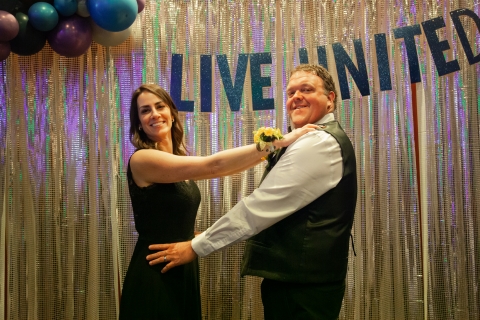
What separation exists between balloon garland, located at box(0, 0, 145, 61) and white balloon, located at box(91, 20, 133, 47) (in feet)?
0.09

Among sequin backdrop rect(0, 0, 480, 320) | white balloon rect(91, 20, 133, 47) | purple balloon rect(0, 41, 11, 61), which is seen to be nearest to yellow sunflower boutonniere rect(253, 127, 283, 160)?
sequin backdrop rect(0, 0, 480, 320)

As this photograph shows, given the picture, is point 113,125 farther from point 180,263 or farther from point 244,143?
point 180,263

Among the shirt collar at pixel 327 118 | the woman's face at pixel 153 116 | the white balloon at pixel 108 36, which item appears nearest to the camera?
the shirt collar at pixel 327 118

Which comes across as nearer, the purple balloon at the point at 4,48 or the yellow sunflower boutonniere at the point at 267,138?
the yellow sunflower boutonniere at the point at 267,138

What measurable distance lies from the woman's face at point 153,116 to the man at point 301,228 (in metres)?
0.62

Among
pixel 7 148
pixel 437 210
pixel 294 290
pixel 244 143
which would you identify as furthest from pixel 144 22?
pixel 437 210

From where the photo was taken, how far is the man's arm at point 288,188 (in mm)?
2039

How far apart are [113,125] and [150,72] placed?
43cm

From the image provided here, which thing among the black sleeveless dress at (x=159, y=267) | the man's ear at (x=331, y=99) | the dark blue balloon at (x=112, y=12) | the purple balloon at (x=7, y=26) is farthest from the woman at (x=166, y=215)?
the purple balloon at (x=7, y=26)

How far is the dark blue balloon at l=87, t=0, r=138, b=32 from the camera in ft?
8.61

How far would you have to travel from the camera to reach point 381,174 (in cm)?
316

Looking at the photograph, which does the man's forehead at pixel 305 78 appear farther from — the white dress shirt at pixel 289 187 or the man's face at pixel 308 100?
the white dress shirt at pixel 289 187

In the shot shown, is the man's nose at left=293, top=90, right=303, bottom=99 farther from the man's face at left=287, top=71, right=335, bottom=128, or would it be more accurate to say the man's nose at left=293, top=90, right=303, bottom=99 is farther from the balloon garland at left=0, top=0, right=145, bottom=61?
the balloon garland at left=0, top=0, right=145, bottom=61

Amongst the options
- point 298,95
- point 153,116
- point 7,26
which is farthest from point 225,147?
point 7,26
